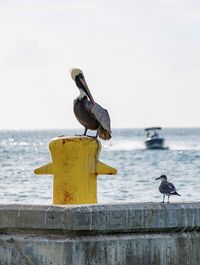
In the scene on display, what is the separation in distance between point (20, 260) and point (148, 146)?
86.2 metres

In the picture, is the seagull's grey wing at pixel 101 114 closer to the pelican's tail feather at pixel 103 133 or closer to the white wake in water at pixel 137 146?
the pelican's tail feather at pixel 103 133

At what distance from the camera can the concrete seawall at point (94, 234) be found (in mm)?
5340

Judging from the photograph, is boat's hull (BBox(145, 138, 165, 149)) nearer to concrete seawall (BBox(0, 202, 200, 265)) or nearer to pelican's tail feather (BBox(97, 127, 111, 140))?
pelican's tail feather (BBox(97, 127, 111, 140))

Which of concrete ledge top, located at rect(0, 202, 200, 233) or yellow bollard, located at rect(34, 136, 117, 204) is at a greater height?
yellow bollard, located at rect(34, 136, 117, 204)

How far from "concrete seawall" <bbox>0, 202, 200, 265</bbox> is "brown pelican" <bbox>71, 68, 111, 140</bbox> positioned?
1208 millimetres

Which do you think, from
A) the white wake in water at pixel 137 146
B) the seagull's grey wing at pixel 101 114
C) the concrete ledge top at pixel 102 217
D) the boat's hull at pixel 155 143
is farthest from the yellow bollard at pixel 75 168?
the white wake in water at pixel 137 146

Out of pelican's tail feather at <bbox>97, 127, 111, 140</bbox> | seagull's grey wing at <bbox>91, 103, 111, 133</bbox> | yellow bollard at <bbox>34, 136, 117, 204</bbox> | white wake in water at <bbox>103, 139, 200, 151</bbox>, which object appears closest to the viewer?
yellow bollard at <bbox>34, 136, 117, 204</bbox>

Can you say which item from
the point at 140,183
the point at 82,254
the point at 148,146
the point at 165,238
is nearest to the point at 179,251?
the point at 165,238

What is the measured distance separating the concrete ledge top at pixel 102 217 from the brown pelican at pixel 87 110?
1.19 metres

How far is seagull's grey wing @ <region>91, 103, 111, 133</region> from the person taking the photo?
662cm

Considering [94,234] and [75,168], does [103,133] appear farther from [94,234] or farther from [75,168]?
[94,234]

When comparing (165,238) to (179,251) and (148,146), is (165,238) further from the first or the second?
(148,146)

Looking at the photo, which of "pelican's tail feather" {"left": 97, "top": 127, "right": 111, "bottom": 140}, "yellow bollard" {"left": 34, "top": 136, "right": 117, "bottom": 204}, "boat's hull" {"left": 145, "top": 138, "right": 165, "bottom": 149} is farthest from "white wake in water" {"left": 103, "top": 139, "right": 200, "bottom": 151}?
"yellow bollard" {"left": 34, "top": 136, "right": 117, "bottom": 204}

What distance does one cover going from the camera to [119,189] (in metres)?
35.0
